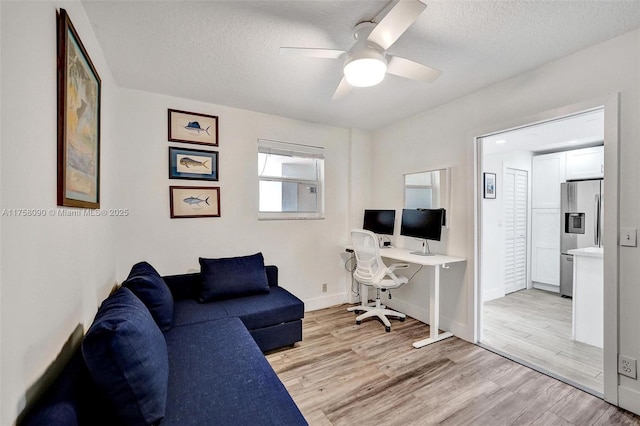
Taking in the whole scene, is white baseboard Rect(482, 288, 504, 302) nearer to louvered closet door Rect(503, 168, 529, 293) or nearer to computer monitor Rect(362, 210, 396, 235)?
louvered closet door Rect(503, 168, 529, 293)

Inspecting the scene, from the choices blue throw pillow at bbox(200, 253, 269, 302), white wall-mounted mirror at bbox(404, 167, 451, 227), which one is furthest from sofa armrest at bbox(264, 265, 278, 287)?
white wall-mounted mirror at bbox(404, 167, 451, 227)

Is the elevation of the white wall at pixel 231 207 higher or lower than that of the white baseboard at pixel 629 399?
higher

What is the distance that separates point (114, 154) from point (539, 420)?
380 centimetres

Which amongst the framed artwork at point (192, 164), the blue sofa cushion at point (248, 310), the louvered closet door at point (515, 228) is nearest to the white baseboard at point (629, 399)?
the blue sofa cushion at point (248, 310)

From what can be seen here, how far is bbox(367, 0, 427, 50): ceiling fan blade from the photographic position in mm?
1329

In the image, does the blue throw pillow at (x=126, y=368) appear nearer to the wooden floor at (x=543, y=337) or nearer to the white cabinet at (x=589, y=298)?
the wooden floor at (x=543, y=337)

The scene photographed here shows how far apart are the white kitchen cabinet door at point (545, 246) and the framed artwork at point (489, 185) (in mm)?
1152

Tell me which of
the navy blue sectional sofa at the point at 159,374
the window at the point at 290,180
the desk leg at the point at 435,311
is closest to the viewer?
the navy blue sectional sofa at the point at 159,374

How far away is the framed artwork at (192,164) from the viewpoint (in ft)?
9.43

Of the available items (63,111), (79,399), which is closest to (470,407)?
(79,399)

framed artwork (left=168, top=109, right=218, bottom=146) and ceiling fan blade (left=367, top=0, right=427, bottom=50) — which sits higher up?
ceiling fan blade (left=367, top=0, right=427, bottom=50)

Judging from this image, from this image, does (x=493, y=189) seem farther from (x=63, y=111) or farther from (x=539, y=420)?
(x=63, y=111)

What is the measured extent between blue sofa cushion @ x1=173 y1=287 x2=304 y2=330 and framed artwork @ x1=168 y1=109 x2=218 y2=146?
1.66 metres

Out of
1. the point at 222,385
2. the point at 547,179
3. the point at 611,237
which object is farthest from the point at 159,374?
the point at 547,179
